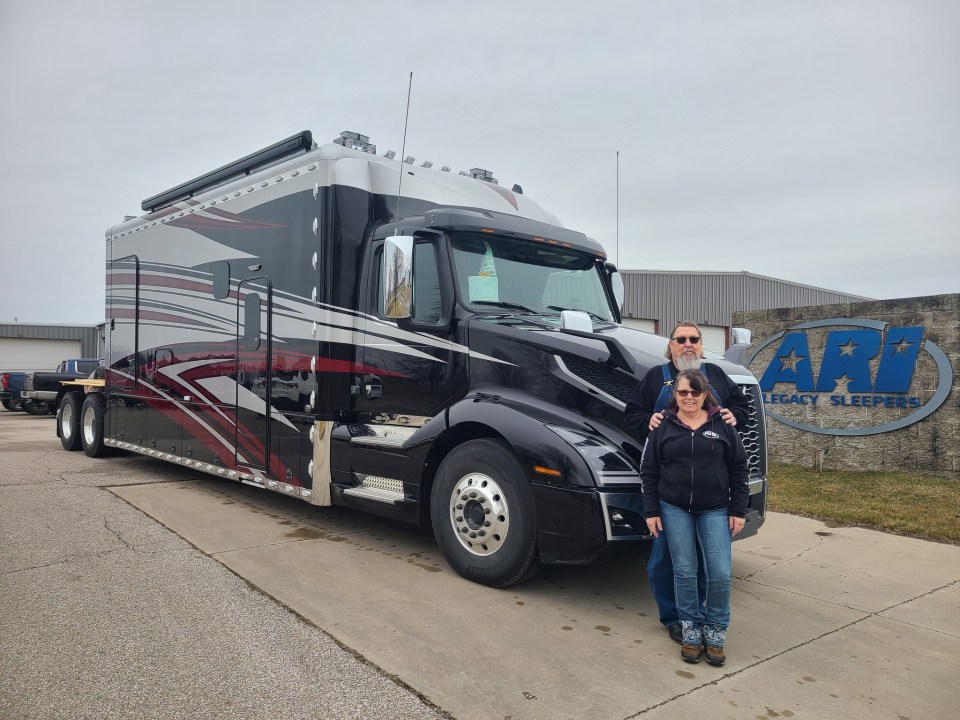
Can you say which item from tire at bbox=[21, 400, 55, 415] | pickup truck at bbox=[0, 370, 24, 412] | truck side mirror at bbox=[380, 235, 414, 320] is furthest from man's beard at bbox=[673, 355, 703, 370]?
pickup truck at bbox=[0, 370, 24, 412]

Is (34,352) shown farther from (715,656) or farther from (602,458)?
(715,656)

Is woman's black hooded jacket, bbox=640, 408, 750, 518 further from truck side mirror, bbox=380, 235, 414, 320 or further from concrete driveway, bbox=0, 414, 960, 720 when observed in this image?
truck side mirror, bbox=380, 235, 414, 320

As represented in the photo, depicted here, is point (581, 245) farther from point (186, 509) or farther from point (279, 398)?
point (186, 509)

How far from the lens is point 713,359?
17.3ft

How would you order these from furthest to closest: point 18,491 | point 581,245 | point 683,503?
1. point 18,491
2. point 581,245
3. point 683,503

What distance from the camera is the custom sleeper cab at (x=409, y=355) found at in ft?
15.5

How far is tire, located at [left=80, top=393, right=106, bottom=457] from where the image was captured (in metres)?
10.6

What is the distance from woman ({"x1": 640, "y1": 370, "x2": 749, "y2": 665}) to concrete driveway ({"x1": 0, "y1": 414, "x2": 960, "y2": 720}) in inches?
9.2

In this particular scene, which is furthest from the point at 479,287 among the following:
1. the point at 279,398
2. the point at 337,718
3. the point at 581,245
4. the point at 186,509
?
the point at 186,509

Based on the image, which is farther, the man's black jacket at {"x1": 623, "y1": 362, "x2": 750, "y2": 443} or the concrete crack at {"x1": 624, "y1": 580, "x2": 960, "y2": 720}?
the man's black jacket at {"x1": 623, "y1": 362, "x2": 750, "y2": 443}

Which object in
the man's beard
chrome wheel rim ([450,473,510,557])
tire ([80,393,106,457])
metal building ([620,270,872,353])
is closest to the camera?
the man's beard

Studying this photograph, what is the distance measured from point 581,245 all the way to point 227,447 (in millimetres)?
3988

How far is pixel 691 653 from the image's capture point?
3820mm

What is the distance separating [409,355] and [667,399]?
218cm
